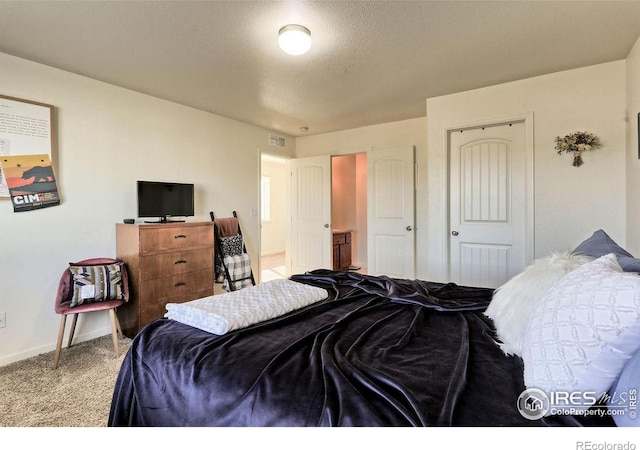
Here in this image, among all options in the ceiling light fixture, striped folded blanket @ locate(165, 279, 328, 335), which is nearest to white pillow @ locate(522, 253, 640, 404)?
striped folded blanket @ locate(165, 279, 328, 335)

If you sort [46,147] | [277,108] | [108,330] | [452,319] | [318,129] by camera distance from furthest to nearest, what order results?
[318,129]
[277,108]
[108,330]
[46,147]
[452,319]

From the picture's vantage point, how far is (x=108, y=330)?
3145 millimetres

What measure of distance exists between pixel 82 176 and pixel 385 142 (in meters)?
3.59

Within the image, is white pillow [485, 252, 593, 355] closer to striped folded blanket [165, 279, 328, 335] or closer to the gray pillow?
the gray pillow

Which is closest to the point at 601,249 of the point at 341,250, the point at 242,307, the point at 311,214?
the point at 242,307

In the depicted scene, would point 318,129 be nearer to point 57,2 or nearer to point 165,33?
point 165,33

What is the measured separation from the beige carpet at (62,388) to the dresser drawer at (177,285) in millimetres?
497

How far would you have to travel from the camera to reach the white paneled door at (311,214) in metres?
5.02

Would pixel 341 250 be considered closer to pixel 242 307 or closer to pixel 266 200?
pixel 266 200

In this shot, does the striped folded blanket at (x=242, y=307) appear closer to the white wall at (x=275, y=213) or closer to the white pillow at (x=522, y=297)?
the white pillow at (x=522, y=297)

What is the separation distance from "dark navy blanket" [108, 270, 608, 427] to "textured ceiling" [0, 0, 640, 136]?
1.82 m

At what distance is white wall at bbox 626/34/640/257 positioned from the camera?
2.42 meters
